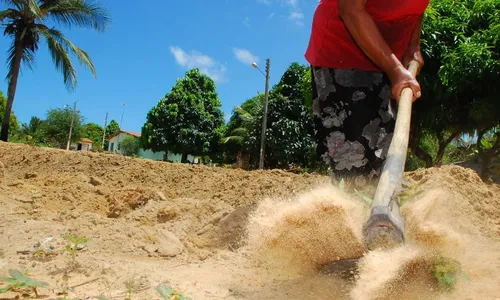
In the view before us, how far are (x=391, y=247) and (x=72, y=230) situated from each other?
206 centimetres

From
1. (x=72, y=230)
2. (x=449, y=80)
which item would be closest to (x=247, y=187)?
(x=72, y=230)

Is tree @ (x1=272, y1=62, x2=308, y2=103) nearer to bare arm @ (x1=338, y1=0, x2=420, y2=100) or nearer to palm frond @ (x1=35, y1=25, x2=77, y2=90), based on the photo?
palm frond @ (x1=35, y1=25, x2=77, y2=90)

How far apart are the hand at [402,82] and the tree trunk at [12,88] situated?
13.4m

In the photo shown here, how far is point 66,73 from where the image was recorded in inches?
574

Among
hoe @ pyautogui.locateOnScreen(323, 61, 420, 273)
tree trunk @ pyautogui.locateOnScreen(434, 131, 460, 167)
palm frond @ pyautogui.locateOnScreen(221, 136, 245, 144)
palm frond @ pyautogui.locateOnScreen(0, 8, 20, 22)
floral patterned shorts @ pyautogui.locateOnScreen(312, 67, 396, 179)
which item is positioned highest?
palm frond @ pyautogui.locateOnScreen(0, 8, 20, 22)

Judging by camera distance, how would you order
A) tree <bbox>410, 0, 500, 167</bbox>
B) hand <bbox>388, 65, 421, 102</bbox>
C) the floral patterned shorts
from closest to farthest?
1. hand <bbox>388, 65, 421, 102</bbox>
2. the floral patterned shorts
3. tree <bbox>410, 0, 500, 167</bbox>

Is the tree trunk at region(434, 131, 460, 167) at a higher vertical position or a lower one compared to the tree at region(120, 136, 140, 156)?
lower

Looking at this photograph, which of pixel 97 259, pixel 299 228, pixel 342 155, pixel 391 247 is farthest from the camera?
pixel 342 155

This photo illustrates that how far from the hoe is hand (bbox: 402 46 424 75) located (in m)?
0.54

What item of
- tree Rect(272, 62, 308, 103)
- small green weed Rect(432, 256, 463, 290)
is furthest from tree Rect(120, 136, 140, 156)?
small green weed Rect(432, 256, 463, 290)

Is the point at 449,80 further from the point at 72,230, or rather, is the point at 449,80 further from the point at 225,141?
the point at 225,141

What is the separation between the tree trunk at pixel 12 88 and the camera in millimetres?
12875

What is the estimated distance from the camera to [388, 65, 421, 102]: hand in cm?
190

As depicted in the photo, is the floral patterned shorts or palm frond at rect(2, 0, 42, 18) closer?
the floral patterned shorts
